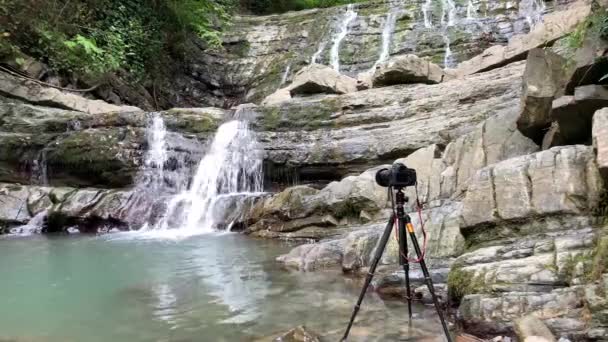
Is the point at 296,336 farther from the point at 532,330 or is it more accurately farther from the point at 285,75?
the point at 285,75

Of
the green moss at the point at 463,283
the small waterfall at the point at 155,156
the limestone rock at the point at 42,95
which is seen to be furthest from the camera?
the limestone rock at the point at 42,95

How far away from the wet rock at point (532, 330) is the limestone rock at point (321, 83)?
12.1m

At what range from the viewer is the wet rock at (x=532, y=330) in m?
3.84

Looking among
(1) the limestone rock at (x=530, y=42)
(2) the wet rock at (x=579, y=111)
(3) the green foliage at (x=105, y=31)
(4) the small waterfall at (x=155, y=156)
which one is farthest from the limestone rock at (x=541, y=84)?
(3) the green foliage at (x=105, y=31)

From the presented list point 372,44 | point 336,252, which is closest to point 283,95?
point 372,44

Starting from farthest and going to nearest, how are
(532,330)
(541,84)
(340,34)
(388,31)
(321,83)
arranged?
(340,34), (388,31), (321,83), (541,84), (532,330)

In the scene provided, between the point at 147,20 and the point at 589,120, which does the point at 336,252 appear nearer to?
the point at 589,120

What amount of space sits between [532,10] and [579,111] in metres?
15.1

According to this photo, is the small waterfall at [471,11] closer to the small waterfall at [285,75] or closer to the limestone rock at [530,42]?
the limestone rock at [530,42]

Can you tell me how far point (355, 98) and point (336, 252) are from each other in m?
7.15

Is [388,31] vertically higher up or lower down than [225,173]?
higher up

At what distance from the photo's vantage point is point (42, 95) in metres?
16.1

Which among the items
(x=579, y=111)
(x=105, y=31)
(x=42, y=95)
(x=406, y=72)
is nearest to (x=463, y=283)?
(x=579, y=111)

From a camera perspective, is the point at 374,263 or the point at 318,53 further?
the point at 318,53
